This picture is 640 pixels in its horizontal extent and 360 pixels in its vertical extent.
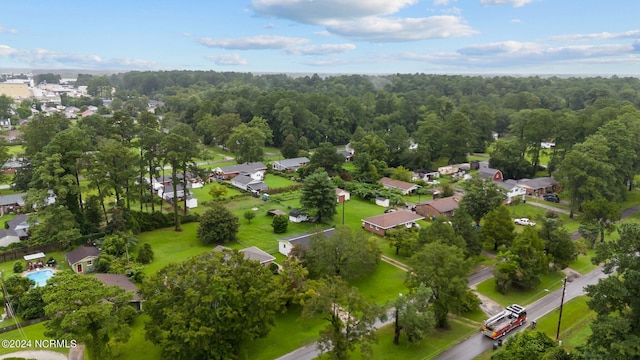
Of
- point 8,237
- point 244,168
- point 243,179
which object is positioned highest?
point 244,168

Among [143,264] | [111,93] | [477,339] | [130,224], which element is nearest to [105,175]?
[130,224]

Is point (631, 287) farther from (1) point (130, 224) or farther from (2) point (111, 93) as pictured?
(2) point (111, 93)

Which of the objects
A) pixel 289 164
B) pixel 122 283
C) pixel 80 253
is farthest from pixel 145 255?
pixel 289 164

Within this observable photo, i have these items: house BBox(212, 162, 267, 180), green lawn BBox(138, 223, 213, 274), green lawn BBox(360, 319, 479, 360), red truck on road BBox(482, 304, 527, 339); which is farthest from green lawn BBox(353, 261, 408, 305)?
house BBox(212, 162, 267, 180)

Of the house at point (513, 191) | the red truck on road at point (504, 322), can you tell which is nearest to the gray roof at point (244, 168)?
the house at point (513, 191)

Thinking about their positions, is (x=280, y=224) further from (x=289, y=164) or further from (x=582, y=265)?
(x=289, y=164)

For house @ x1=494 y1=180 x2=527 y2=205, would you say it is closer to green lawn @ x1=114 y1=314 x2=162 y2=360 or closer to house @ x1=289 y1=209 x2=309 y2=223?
house @ x1=289 y1=209 x2=309 y2=223
